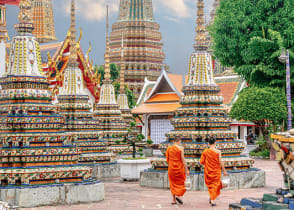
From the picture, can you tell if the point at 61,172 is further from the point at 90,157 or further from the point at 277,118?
the point at 277,118

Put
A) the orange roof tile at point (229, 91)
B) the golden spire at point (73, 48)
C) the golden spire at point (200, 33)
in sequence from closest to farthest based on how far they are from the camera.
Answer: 1. the golden spire at point (200, 33)
2. the golden spire at point (73, 48)
3. the orange roof tile at point (229, 91)

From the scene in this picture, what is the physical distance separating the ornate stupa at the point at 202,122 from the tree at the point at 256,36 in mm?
10456

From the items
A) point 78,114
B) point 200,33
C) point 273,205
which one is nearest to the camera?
point 273,205

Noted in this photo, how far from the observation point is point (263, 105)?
79.7 feet

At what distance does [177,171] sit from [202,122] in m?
3.71

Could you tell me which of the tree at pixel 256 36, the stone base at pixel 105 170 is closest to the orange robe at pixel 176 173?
the stone base at pixel 105 170

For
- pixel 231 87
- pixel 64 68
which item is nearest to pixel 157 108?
pixel 231 87

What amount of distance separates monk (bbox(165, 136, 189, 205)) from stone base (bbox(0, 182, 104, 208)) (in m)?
1.76

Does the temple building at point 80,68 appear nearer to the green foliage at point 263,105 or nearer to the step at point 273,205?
the green foliage at point 263,105

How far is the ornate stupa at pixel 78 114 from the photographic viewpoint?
662 inches

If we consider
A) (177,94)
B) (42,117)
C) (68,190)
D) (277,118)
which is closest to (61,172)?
(68,190)

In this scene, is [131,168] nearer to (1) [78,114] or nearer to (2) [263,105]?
(1) [78,114]

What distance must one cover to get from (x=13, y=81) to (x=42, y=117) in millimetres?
1097

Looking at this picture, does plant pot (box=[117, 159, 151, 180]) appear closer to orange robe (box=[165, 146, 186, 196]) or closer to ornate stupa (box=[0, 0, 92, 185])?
ornate stupa (box=[0, 0, 92, 185])
